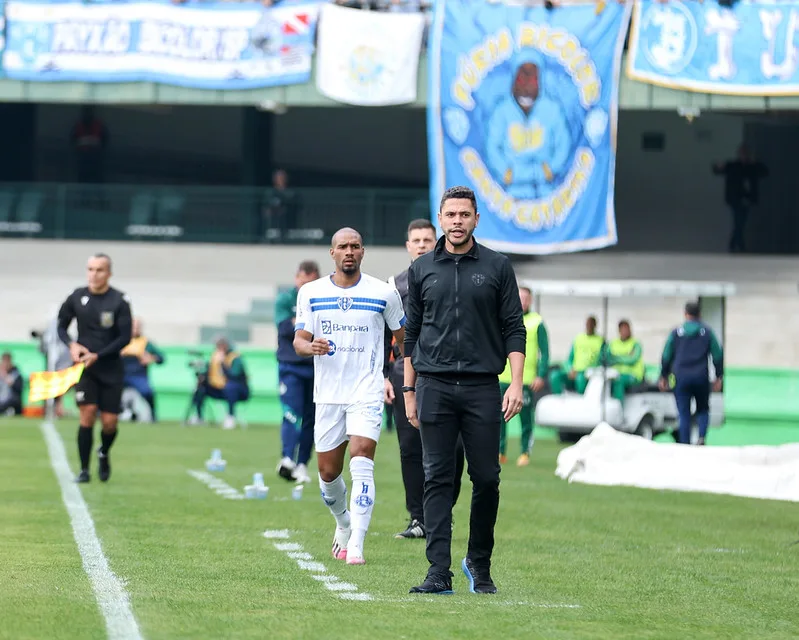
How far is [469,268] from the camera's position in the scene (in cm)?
830

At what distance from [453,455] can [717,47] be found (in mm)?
23261

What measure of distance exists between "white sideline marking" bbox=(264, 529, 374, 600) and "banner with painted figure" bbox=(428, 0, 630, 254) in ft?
63.3

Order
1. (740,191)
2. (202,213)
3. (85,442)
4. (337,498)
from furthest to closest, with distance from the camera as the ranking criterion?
(740,191), (202,213), (85,442), (337,498)

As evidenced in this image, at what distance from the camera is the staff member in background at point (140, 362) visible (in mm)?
27609

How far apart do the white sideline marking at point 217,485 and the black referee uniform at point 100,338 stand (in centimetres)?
118

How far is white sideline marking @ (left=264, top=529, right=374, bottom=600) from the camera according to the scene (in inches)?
322

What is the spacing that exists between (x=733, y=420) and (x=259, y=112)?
15725 millimetres

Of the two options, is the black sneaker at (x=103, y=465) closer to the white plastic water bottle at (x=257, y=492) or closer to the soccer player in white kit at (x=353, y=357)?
the white plastic water bottle at (x=257, y=492)

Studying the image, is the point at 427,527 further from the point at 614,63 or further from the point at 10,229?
the point at 10,229

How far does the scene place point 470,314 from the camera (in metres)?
8.27

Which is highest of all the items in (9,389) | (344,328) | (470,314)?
(470,314)

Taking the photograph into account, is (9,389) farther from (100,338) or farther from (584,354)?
(100,338)

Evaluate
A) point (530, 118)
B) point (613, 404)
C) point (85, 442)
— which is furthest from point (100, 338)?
point (530, 118)

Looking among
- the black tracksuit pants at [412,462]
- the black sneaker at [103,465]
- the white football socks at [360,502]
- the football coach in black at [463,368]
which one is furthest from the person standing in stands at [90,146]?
the football coach in black at [463,368]
